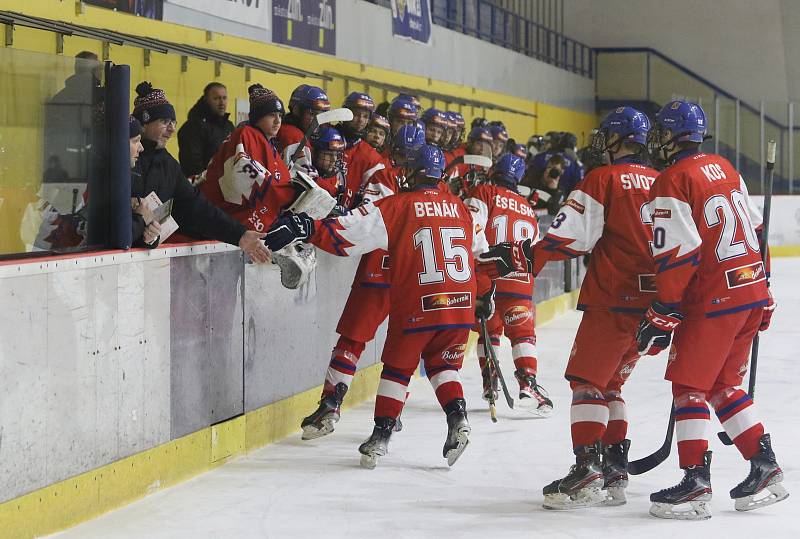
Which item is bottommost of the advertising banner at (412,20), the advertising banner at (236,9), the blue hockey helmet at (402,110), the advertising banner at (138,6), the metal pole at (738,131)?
the blue hockey helmet at (402,110)

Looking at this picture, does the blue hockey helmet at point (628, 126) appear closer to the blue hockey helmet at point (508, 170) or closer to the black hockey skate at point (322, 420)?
the black hockey skate at point (322, 420)

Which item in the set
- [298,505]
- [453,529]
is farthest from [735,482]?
[298,505]

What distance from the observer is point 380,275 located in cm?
619

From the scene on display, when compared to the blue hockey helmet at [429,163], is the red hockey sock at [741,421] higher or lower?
lower

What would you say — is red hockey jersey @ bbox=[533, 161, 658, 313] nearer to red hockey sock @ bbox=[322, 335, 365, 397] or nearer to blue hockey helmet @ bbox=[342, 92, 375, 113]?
red hockey sock @ bbox=[322, 335, 365, 397]

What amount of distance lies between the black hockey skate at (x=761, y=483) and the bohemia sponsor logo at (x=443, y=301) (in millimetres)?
1345

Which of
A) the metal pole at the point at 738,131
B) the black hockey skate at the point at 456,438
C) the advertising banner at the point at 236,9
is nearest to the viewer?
the black hockey skate at the point at 456,438

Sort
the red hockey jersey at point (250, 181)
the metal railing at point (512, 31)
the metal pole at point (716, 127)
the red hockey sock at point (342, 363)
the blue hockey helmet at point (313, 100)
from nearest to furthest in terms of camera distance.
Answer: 1. the red hockey jersey at point (250, 181)
2. the red hockey sock at point (342, 363)
3. the blue hockey helmet at point (313, 100)
4. the metal railing at point (512, 31)
5. the metal pole at point (716, 127)

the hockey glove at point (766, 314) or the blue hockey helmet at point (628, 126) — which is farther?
the blue hockey helmet at point (628, 126)

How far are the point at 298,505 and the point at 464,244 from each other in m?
1.36

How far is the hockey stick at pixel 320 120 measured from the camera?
→ 6004 millimetres

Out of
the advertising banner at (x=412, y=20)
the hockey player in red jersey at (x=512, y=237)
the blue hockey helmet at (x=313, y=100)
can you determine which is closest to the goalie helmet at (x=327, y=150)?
the blue hockey helmet at (x=313, y=100)

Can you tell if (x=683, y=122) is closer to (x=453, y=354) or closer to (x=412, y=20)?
(x=453, y=354)

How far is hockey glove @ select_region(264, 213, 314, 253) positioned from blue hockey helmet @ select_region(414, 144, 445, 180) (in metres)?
0.59
